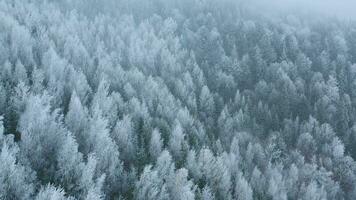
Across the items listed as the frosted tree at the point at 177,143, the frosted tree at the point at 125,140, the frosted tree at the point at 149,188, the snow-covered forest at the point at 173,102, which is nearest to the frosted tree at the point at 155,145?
the snow-covered forest at the point at 173,102

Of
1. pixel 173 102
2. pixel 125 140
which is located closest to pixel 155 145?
pixel 125 140

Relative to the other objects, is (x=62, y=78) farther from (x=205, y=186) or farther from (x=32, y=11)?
(x=32, y=11)

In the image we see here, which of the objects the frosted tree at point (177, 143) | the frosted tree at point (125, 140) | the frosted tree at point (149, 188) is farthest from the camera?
the frosted tree at point (177, 143)

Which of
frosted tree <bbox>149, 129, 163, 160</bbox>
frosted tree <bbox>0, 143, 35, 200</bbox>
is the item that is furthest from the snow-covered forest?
frosted tree <bbox>149, 129, 163, 160</bbox>

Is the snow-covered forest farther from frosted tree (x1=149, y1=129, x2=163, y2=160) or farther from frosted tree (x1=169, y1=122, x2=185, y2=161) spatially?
frosted tree (x1=149, y1=129, x2=163, y2=160)

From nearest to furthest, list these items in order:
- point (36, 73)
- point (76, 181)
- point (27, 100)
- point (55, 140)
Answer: point (76, 181)
point (55, 140)
point (27, 100)
point (36, 73)

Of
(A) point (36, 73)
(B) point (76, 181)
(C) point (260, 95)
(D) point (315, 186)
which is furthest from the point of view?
(C) point (260, 95)

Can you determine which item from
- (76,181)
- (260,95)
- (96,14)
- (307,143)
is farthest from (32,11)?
(76,181)

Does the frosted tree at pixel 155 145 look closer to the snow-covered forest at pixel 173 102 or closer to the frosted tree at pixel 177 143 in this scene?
the snow-covered forest at pixel 173 102

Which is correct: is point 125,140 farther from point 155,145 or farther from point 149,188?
point 149,188
